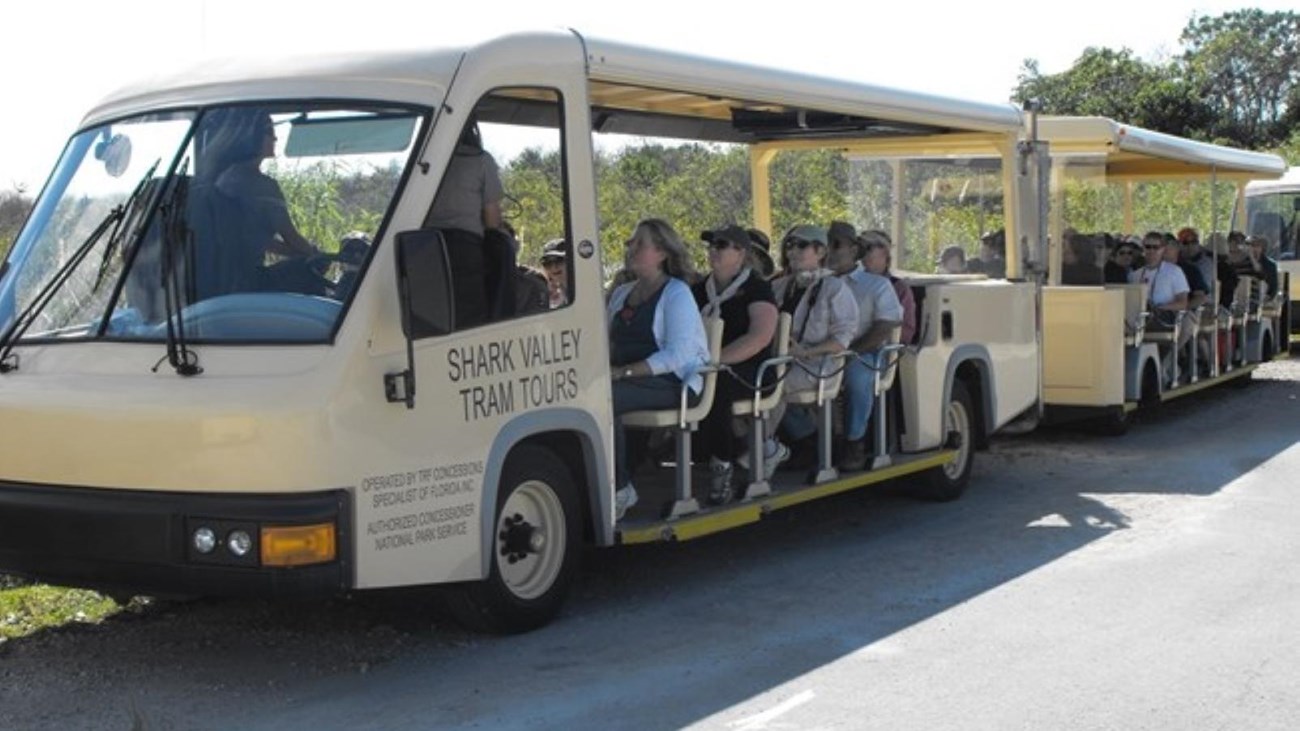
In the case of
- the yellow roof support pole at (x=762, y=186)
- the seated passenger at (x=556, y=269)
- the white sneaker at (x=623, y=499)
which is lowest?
the white sneaker at (x=623, y=499)

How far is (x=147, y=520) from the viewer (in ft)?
19.9

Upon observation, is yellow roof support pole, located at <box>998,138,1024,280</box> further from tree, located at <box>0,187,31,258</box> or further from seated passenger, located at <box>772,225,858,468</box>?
tree, located at <box>0,187,31,258</box>

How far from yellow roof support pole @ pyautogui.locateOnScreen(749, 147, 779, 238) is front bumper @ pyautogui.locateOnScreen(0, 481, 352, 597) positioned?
6176 millimetres

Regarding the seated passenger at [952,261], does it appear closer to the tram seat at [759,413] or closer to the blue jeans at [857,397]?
the blue jeans at [857,397]

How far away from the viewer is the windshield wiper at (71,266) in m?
6.71

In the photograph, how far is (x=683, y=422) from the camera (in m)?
8.03

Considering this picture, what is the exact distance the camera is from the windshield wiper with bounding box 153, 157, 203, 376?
20.5ft

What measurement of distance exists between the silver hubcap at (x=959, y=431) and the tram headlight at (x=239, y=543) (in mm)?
5820

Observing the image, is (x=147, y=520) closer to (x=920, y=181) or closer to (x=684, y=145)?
(x=684, y=145)

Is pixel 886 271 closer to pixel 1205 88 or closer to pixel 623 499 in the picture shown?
pixel 623 499

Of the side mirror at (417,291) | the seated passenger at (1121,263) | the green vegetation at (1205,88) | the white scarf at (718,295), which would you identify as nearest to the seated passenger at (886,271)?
the white scarf at (718,295)

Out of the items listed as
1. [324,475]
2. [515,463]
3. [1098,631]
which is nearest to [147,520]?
[324,475]

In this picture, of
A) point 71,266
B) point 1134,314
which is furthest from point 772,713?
point 1134,314

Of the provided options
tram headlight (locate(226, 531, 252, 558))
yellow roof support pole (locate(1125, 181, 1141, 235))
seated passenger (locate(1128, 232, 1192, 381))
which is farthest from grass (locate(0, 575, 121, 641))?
yellow roof support pole (locate(1125, 181, 1141, 235))
